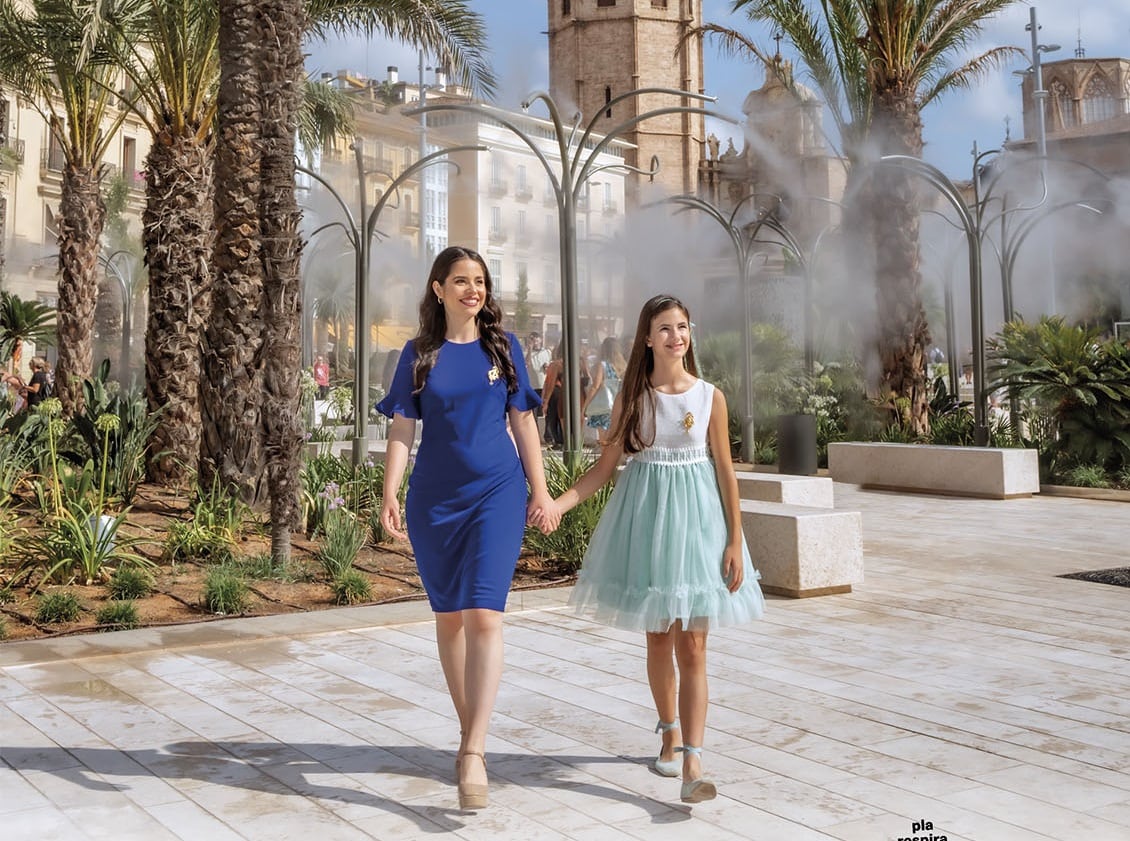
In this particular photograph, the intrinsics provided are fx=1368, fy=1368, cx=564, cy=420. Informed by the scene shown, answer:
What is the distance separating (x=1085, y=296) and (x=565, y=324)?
40181 millimetres

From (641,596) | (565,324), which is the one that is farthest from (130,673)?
(565,324)

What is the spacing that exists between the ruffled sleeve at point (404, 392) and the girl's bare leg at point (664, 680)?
1034 millimetres

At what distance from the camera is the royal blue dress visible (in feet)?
13.6

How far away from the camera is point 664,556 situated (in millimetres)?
4133

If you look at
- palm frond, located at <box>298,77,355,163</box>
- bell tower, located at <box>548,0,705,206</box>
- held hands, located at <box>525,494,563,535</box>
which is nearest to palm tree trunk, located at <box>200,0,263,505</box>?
held hands, located at <box>525,494,563,535</box>

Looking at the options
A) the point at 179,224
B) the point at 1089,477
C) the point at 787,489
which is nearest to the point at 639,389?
the point at 787,489

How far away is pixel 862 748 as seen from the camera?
4586mm

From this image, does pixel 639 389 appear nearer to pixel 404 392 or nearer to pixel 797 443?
pixel 404 392

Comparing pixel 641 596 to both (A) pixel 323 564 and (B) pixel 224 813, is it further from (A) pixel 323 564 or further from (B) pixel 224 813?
(A) pixel 323 564

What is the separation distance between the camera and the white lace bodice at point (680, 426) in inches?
167

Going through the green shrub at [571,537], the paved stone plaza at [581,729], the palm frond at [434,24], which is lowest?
the paved stone plaza at [581,729]

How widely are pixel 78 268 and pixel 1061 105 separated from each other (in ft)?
275

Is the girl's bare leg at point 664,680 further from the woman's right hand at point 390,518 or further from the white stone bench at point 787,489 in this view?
the white stone bench at point 787,489

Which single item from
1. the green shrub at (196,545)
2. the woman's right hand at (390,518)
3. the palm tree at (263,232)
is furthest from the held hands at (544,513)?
the green shrub at (196,545)
